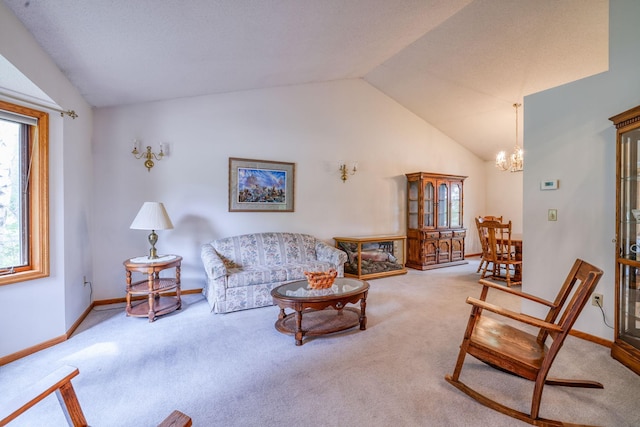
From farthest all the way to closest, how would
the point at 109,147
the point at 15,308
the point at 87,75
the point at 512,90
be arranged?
the point at 512,90 → the point at 109,147 → the point at 87,75 → the point at 15,308

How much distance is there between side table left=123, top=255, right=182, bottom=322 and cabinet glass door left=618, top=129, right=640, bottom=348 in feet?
13.8

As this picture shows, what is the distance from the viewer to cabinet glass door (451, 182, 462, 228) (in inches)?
240

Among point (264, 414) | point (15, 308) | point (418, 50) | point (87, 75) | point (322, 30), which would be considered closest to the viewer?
point (264, 414)

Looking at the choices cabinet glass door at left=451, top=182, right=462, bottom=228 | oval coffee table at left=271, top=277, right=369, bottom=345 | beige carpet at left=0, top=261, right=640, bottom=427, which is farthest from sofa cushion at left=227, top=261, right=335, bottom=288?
cabinet glass door at left=451, top=182, right=462, bottom=228

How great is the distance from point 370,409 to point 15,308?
9.26 ft

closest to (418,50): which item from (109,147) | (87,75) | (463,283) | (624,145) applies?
(624,145)

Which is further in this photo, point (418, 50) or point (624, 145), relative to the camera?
point (418, 50)

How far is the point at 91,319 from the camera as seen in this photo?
3.09m

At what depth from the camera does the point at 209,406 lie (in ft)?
5.72

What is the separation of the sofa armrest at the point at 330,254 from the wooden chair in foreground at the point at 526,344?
215 cm

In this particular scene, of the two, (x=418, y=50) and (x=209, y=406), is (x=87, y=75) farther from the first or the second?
(x=418, y=50)

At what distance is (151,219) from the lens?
10.4ft

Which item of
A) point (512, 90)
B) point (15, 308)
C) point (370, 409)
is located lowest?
point (370, 409)

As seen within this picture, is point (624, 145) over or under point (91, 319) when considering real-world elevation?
over
